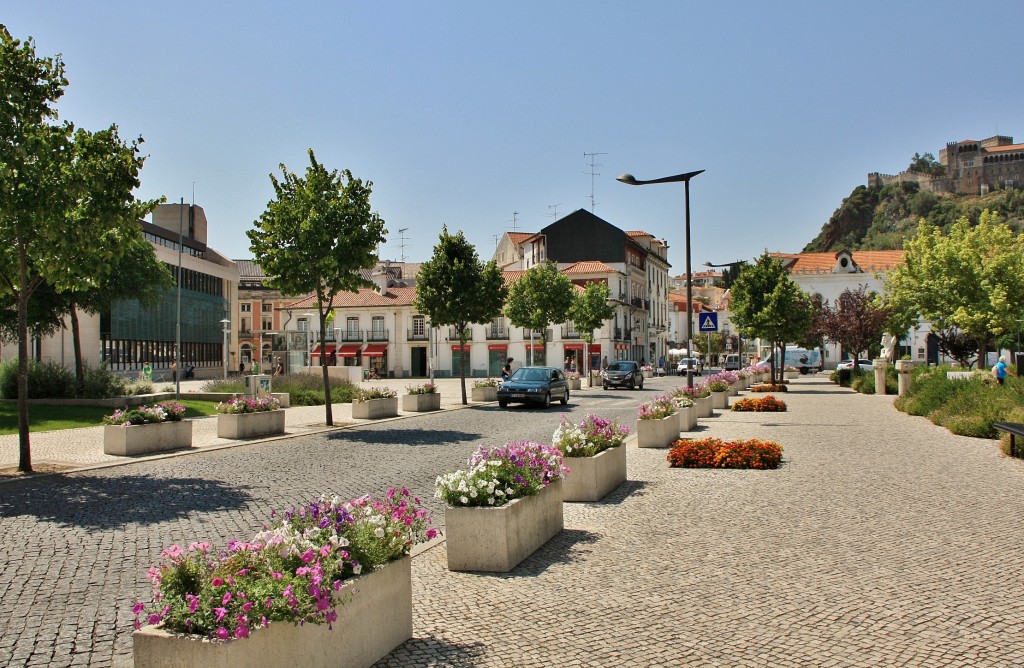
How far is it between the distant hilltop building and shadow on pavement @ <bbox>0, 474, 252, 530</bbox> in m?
170

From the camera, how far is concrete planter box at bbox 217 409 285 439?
61.3 ft

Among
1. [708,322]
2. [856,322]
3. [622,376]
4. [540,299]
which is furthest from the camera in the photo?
[540,299]

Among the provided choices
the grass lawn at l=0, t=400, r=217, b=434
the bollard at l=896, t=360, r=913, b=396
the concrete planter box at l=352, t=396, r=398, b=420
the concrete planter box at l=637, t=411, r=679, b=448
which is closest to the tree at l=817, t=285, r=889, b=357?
the bollard at l=896, t=360, r=913, b=396

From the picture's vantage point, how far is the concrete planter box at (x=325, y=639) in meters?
3.72

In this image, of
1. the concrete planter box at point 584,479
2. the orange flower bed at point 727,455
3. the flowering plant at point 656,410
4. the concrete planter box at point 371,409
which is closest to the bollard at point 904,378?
the flowering plant at point 656,410

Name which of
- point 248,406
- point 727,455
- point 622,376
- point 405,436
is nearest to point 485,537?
point 727,455

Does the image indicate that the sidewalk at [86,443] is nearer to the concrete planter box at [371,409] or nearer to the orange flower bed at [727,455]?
the concrete planter box at [371,409]

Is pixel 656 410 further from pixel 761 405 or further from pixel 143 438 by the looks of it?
pixel 761 405

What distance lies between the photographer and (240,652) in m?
3.75

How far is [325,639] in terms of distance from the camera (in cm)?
428

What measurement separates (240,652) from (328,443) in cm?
1416

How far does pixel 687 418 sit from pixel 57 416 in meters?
16.1

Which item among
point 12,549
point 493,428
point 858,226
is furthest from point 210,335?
point 858,226

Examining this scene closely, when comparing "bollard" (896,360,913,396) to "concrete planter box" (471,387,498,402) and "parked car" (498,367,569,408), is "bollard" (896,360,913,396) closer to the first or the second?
"parked car" (498,367,569,408)
